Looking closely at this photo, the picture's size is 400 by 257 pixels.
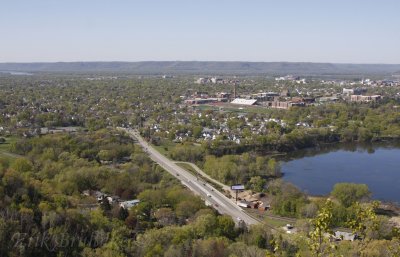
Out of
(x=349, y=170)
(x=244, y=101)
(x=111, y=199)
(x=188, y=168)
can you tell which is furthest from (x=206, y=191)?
(x=244, y=101)

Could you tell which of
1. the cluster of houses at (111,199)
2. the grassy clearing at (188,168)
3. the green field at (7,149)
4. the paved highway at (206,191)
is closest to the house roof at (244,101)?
the paved highway at (206,191)

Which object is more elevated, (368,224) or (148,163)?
(368,224)

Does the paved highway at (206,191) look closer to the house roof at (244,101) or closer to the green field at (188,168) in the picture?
the green field at (188,168)

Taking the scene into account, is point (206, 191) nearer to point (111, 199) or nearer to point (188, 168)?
point (111, 199)

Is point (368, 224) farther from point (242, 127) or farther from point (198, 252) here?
point (242, 127)

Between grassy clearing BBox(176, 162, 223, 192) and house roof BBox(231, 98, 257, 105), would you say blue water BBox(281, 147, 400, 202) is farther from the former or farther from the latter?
house roof BBox(231, 98, 257, 105)

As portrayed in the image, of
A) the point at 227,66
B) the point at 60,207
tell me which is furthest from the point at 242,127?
the point at 227,66
